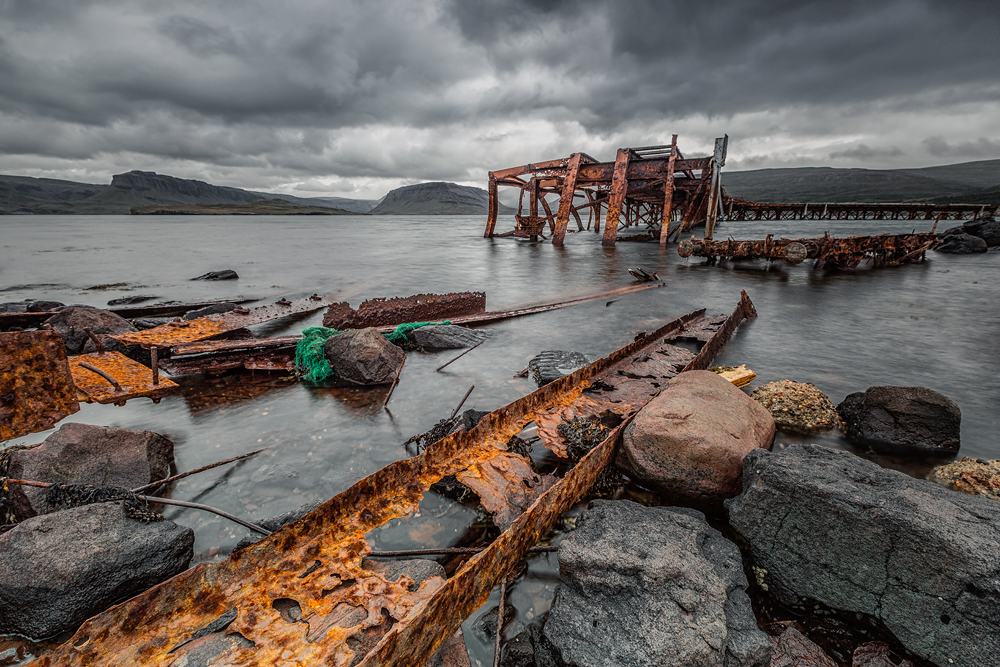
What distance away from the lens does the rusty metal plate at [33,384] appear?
347 cm

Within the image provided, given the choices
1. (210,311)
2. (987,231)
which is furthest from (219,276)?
(987,231)

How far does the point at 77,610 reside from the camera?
204 centimetres

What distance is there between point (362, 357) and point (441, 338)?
1688 mm

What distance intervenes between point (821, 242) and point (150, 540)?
64.9ft

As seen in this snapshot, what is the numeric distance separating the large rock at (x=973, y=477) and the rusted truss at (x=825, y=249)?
14.3 meters

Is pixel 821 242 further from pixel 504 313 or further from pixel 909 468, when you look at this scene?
pixel 909 468

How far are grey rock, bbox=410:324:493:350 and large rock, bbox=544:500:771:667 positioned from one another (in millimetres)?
4607

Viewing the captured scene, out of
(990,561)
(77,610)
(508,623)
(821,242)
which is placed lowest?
(508,623)

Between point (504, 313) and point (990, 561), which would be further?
point (504, 313)

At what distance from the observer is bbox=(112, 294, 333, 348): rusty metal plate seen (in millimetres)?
5816

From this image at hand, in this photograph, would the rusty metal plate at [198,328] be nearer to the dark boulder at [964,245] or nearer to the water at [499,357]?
the water at [499,357]

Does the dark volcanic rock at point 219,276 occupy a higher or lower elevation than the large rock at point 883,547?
higher

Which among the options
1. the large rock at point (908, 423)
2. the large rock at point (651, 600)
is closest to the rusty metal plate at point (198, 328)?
the large rock at point (651, 600)

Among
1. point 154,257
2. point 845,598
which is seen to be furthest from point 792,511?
point 154,257
